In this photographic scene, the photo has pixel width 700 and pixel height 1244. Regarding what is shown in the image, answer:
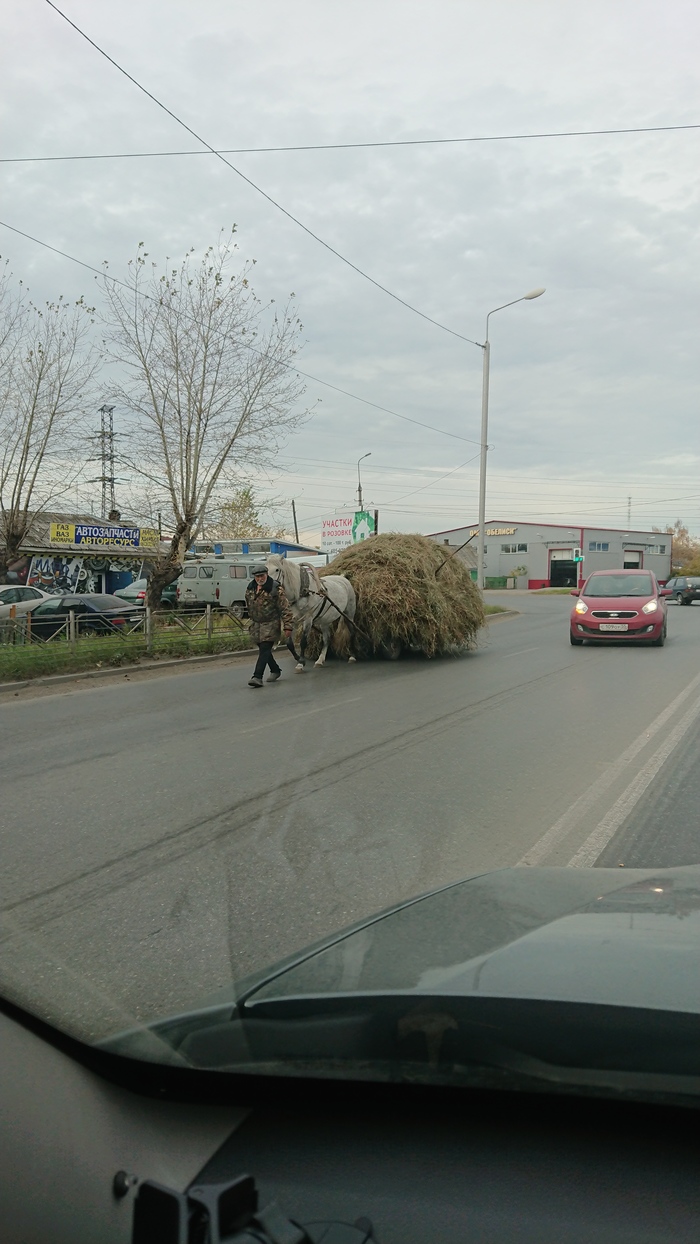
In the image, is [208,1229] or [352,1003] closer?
[208,1229]

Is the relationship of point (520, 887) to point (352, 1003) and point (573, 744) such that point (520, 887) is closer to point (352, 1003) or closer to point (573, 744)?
point (352, 1003)

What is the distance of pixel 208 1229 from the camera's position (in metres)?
1.33

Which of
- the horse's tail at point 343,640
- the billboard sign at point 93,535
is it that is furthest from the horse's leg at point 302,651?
the billboard sign at point 93,535

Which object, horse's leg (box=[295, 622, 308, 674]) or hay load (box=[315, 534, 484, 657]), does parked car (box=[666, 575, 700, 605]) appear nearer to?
hay load (box=[315, 534, 484, 657])

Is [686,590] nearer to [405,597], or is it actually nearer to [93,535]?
[93,535]

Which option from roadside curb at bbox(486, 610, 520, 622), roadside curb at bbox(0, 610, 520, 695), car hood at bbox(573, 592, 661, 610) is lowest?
roadside curb at bbox(0, 610, 520, 695)

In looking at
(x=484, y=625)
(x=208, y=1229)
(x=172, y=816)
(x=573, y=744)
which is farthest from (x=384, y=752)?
(x=484, y=625)

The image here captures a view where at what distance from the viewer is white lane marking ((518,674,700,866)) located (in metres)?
5.01

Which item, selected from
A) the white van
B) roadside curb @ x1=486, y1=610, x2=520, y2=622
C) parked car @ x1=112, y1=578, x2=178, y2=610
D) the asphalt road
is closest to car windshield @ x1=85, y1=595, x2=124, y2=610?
parked car @ x1=112, y1=578, x2=178, y2=610

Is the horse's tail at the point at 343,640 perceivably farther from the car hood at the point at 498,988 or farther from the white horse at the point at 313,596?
the car hood at the point at 498,988

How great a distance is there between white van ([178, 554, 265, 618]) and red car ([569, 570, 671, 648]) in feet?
46.4

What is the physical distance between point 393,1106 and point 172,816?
14.3 feet

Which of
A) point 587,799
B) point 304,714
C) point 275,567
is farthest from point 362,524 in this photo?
point 587,799

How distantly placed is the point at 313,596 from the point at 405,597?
1.74m
